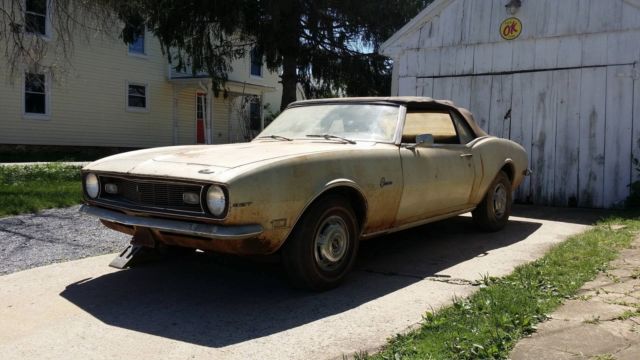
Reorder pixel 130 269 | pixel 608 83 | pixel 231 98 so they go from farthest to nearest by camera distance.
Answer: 1. pixel 231 98
2. pixel 608 83
3. pixel 130 269

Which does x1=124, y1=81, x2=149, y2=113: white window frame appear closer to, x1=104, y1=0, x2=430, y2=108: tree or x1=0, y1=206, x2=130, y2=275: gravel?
x1=104, y1=0, x2=430, y2=108: tree

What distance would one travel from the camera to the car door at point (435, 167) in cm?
497

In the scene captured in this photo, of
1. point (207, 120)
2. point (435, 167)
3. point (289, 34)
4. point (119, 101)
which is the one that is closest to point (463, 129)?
point (435, 167)

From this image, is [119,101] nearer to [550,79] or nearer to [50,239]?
[50,239]

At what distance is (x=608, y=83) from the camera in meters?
8.27

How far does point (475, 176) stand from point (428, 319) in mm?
2768

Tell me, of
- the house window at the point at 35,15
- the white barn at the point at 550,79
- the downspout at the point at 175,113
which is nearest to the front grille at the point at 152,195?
the white barn at the point at 550,79

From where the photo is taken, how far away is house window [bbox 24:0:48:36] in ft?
36.3

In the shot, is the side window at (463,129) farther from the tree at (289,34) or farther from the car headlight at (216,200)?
the tree at (289,34)

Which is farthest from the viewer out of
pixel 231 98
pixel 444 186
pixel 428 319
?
pixel 231 98

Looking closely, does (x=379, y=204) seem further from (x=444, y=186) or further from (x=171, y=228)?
(x=171, y=228)

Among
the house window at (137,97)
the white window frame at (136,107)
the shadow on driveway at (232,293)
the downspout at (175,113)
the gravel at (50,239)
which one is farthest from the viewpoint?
the downspout at (175,113)

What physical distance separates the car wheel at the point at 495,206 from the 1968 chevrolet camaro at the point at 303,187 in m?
0.55

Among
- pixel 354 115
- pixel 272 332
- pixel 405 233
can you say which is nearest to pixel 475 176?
pixel 405 233
